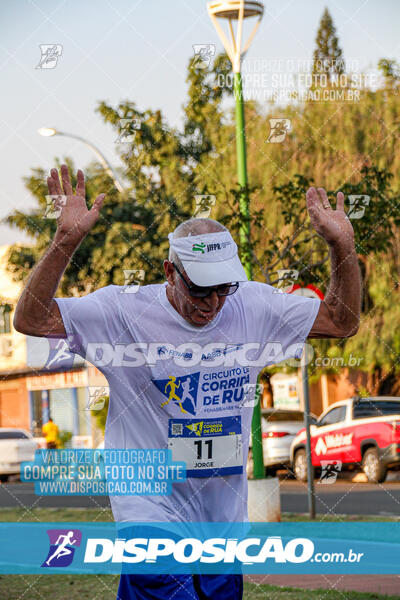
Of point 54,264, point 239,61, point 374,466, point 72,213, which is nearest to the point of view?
point 54,264

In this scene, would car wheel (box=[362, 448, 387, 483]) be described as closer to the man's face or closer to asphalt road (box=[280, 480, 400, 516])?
asphalt road (box=[280, 480, 400, 516])

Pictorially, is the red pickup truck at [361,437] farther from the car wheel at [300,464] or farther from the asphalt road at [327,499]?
the asphalt road at [327,499]

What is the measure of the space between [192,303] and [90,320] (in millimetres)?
403

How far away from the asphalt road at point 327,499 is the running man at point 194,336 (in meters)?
9.64

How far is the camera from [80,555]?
33.2ft

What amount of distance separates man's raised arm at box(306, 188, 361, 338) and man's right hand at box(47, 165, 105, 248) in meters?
0.84

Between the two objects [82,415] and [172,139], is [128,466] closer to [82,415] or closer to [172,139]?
[172,139]

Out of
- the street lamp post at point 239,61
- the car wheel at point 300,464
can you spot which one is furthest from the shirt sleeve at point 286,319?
the car wheel at point 300,464

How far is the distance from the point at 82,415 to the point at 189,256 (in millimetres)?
40042

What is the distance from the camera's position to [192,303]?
3.94 m

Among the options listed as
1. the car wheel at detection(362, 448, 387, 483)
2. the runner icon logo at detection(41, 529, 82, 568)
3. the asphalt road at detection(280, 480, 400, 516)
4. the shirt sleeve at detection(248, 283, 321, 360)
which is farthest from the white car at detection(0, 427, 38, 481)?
the shirt sleeve at detection(248, 283, 321, 360)

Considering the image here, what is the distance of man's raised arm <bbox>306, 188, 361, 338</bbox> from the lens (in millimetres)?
3971

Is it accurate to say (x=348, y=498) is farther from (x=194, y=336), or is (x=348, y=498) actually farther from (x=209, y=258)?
(x=209, y=258)

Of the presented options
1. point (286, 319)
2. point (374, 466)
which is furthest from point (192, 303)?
point (374, 466)
